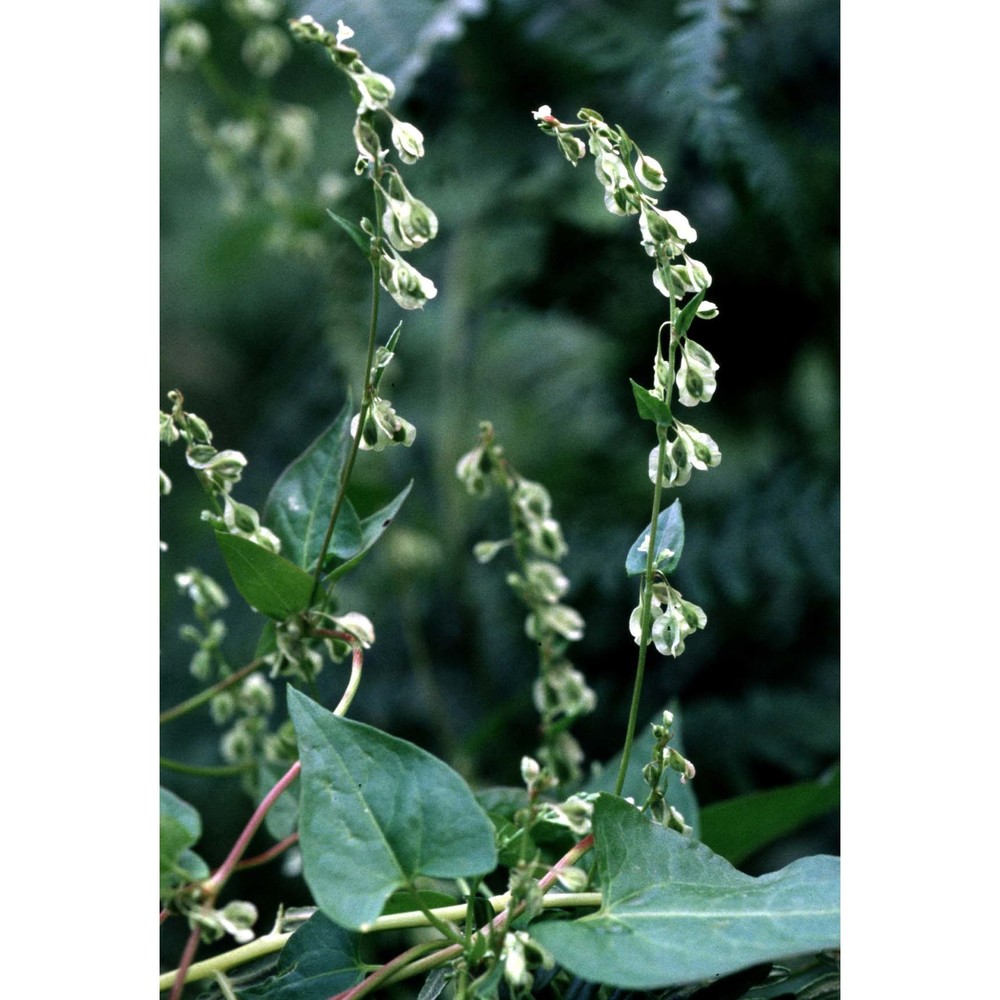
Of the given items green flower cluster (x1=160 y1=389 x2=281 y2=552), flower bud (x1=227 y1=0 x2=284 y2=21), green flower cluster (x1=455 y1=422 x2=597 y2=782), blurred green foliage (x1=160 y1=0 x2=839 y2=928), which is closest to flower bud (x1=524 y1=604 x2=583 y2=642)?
green flower cluster (x1=455 y1=422 x2=597 y2=782)

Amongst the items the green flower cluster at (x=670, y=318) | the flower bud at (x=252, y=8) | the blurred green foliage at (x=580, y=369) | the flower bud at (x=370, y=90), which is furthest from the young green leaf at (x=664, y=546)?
the flower bud at (x=252, y=8)

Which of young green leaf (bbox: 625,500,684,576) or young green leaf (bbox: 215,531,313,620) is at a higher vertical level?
young green leaf (bbox: 215,531,313,620)

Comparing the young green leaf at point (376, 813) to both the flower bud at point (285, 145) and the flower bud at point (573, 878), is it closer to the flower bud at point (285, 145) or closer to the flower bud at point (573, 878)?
the flower bud at point (573, 878)

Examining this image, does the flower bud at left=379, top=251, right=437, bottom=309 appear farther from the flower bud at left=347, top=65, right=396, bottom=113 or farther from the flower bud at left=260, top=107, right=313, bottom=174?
the flower bud at left=260, top=107, right=313, bottom=174

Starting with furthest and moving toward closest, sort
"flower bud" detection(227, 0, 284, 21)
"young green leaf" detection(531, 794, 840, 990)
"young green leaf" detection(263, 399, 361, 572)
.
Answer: "flower bud" detection(227, 0, 284, 21), "young green leaf" detection(263, 399, 361, 572), "young green leaf" detection(531, 794, 840, 990)

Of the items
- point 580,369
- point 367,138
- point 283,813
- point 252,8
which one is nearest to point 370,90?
point 367,138
